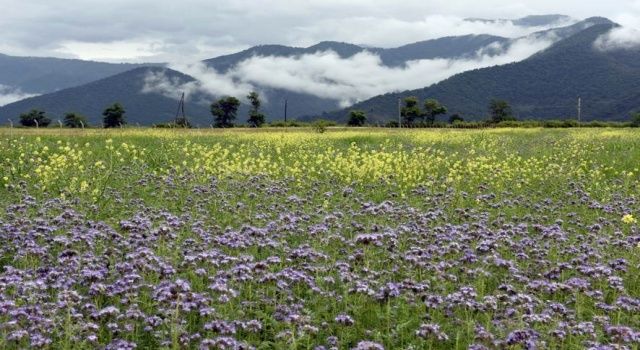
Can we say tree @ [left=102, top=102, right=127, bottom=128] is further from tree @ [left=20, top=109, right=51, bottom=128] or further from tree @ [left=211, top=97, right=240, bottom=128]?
tree @ [left=211, top=97, right=240, bottom=128]

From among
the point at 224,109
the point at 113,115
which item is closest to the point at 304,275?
the point at 224,109

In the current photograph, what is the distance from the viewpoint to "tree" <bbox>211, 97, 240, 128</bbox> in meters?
129

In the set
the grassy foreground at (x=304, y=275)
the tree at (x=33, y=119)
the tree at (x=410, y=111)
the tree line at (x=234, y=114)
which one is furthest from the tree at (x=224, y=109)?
the grassy foreground at (x=304, y=275)

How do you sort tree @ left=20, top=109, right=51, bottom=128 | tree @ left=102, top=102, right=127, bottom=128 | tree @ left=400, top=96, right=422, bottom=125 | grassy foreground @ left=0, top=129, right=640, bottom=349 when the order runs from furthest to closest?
tree @ left=102, top=102, right=127, bottom=128
tree @ left=400, top=96, right=422, bottom=125
tree @ left=20, top=109, right=51, bottom=128
grassy foreground @ left=0, top=129, right=640, bottom=349

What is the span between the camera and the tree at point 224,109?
129 meters

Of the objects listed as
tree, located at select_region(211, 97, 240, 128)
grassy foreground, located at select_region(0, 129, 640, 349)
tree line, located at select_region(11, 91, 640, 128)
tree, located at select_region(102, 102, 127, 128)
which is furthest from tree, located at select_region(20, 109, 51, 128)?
grassy foreground, located at select_region(0, 129, 640, 349)

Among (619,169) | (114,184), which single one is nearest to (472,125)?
(619,169)

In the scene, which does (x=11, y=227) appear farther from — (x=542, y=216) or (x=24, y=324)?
(x=542, y=216)

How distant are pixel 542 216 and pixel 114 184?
8911mm

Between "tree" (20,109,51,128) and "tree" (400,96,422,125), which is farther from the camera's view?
"tree" (400,96,422,125)

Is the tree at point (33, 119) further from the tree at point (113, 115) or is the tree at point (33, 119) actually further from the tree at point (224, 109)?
the tree at point (224, 109)

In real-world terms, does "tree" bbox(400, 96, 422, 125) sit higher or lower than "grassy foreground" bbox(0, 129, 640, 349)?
higher

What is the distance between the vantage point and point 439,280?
6.84 meters

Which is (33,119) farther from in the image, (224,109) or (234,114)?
(234,114)
